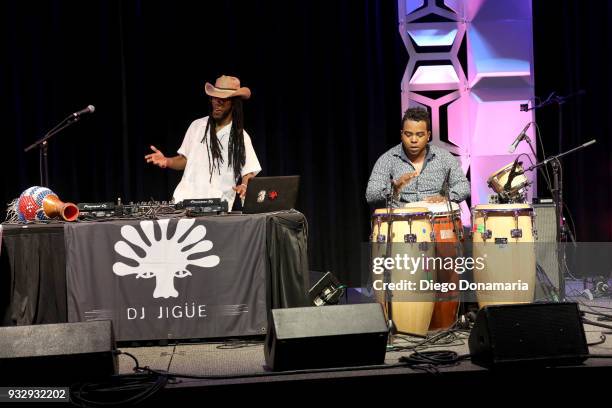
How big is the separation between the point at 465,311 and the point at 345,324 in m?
1.75

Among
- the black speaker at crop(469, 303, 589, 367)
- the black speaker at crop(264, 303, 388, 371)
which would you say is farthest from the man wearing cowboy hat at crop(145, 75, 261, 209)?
the black speaker at crop(469, 303, 589, 367)

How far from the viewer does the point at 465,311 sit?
5.14m

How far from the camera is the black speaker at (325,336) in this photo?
3621 millimetres

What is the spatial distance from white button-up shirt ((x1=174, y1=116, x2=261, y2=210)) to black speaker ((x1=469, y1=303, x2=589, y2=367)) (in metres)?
2.66

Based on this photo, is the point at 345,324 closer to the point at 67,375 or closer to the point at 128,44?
the point at 67,375

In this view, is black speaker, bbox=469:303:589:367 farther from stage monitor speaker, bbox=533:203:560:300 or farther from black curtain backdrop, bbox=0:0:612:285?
black curtain backdrop, bbox=0:0:612:285

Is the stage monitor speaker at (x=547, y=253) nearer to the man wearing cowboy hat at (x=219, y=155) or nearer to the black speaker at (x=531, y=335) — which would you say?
the black speaker at (x=531, y=335)

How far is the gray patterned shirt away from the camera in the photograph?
5.23 metres

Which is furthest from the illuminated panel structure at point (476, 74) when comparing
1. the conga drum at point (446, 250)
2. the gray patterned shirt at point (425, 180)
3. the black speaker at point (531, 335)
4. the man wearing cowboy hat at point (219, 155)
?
the black speaker at point (531, 335)

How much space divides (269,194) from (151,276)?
911mm

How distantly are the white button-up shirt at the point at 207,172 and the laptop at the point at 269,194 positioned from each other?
0.99 m

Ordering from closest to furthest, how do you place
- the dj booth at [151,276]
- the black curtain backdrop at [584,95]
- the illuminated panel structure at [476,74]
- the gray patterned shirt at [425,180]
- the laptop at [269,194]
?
the dj booth at [151,276] → the laptop at [269,194] → the gray patterned shirt at [425,180] → the illuminated panel structure at [476,74] → the black curtain backdrop at [584,95]

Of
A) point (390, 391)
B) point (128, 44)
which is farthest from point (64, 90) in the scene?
point (390, 391)

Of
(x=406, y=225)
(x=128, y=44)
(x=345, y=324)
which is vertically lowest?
(x=345, y=324)
